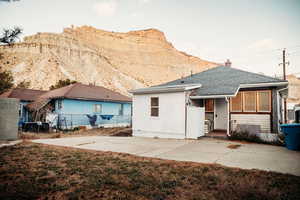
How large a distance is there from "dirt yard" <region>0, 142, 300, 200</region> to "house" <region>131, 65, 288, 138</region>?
5.34 m

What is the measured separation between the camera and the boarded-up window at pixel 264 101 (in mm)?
9938

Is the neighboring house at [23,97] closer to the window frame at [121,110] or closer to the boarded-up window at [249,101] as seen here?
the window frame at [121,110]

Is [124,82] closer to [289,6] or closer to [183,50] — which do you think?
[289,6]

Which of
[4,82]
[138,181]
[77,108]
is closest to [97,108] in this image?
[77,108]

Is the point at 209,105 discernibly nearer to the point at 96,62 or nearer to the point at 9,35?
the point at 9,35

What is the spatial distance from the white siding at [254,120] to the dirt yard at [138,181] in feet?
21.8

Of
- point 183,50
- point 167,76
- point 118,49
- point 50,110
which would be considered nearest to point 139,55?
point 118,49

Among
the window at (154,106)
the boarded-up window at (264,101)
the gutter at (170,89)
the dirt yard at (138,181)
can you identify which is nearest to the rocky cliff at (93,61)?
the gutter at (170,89)

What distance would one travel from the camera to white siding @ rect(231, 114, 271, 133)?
9.86 metres

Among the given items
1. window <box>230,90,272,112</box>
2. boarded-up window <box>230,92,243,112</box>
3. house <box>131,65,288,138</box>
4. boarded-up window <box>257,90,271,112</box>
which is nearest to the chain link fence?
house <box>131,65,288,138</box>

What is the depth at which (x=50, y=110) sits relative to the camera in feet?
59.1

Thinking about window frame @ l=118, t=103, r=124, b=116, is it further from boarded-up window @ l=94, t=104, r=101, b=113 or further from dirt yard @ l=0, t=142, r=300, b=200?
dirt yard @ l=0, t=142, r=300, b=200

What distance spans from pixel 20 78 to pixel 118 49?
5794cm

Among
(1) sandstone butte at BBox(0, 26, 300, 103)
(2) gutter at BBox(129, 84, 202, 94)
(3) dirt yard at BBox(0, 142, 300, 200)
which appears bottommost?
(3) dirt yard at BBox(0, 142, 300, 200)
